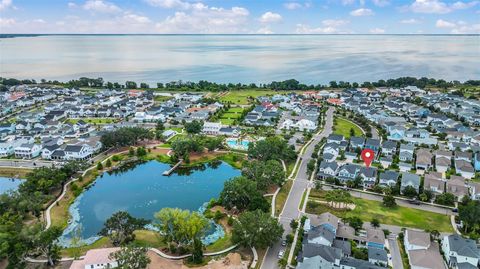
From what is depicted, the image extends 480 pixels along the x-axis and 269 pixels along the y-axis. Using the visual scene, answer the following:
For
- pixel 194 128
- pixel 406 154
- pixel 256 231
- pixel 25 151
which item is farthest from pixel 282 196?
pixel 25 151

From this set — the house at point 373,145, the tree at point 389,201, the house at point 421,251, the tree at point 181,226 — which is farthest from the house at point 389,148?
the tree at point 181,226

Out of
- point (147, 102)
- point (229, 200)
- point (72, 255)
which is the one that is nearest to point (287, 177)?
point (229, 200)

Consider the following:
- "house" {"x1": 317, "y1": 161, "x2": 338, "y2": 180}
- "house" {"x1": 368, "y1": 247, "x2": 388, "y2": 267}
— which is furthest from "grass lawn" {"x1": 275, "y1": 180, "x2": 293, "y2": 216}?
"house" {"x1": 368, "y1": 247, "x2": 388, "y2": 267}

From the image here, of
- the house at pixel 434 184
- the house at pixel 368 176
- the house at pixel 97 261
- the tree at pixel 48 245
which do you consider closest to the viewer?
the house at pixel 97 261

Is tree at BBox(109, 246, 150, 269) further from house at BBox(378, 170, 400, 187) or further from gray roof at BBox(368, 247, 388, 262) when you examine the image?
house at BBox(378, 170, 400, 187)

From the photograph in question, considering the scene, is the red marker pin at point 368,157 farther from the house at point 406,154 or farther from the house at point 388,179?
the house at point 406,154

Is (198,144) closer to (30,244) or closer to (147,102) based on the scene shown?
(30,244)

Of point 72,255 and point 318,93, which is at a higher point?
point 318,93

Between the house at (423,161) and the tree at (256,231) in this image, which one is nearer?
the tree at (256,231)
